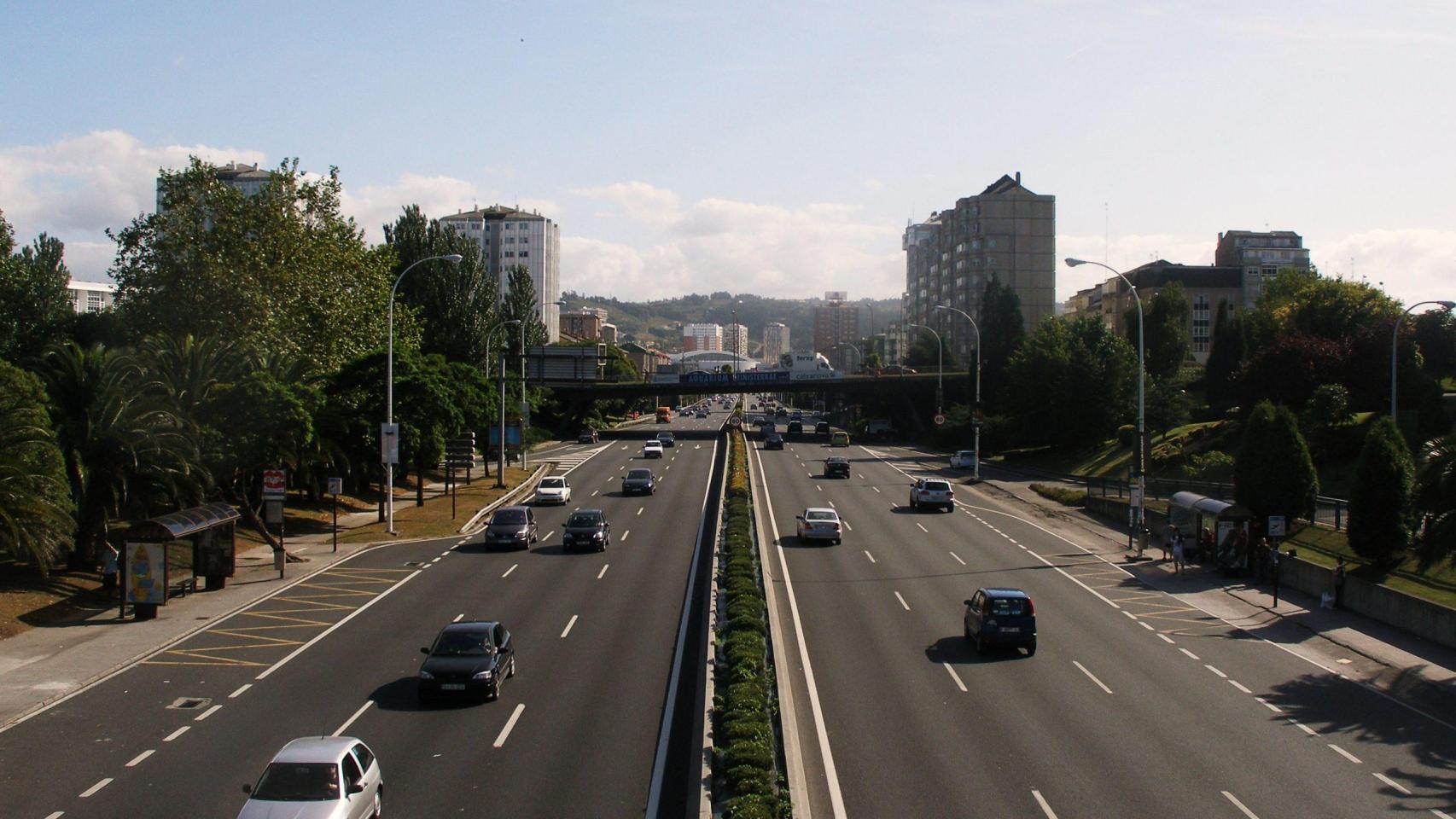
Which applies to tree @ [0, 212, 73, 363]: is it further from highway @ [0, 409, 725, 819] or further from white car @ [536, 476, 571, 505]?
highway @ [0, 409, 725, 819]

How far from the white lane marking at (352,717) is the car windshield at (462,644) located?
141 cm

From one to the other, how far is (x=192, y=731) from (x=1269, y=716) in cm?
1885

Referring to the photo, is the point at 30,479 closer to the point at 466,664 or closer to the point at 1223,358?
the point at 466,664

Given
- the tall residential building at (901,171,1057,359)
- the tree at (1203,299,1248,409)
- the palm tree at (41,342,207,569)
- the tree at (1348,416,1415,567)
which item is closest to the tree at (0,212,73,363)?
the palm tree at (41,342,207,569)

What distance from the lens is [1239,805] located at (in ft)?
52.4

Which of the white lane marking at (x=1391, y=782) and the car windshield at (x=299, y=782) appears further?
the white lane marking at (x=1391, y=782)

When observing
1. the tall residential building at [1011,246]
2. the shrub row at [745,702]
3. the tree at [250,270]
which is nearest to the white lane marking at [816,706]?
the shrub row at [745,702]

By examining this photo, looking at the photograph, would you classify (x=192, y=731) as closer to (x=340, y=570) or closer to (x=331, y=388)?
(x=340, y=570)

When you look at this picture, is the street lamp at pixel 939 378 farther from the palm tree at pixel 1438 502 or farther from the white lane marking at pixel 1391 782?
the white lane marking at pixel 1391 782

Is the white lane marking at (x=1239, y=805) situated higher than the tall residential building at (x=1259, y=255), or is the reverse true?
the tall residential building at (x=1259, y=255)

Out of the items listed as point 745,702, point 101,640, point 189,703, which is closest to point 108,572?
point 101,640

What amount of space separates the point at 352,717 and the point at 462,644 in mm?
2416

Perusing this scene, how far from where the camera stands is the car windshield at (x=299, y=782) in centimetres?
1398

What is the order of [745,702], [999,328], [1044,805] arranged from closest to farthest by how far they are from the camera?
[1044,805]
[745,702]
[999,328]
